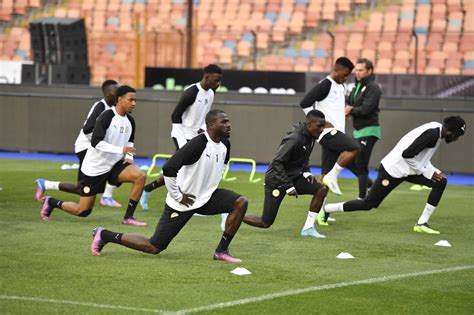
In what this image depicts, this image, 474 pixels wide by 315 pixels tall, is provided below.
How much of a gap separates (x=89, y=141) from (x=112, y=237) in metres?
4.28

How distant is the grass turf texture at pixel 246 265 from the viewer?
988 cm

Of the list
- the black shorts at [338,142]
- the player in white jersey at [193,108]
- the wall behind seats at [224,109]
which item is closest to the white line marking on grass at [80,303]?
the player in white jersey at [193,108]

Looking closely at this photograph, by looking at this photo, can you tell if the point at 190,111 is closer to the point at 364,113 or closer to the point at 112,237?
the point at 364,113

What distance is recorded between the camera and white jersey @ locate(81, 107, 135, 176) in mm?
14227

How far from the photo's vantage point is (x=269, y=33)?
108ft

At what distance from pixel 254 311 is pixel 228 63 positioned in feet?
79.2

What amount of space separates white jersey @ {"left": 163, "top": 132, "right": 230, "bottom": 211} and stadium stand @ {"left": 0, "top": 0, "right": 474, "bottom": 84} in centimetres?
1679

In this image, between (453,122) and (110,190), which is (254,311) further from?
(110,190)

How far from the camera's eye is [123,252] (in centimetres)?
1242

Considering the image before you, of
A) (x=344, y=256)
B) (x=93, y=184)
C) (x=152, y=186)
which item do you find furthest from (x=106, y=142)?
(x=344, y=256)

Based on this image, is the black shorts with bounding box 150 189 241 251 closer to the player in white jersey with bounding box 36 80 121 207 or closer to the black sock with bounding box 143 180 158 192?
the player in white jersey with bounding box 36 80 121 207

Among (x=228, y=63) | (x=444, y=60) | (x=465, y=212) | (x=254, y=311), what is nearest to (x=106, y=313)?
(x=254, y=311)

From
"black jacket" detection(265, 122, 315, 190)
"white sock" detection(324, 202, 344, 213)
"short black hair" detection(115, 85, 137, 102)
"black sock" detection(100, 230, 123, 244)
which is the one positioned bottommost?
"white sock" detection(324, 202, 344, 213)

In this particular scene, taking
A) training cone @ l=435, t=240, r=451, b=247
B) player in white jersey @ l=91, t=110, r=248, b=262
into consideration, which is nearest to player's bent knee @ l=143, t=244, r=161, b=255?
player in white jersey @ l=91, t=110, r=248, b=262
